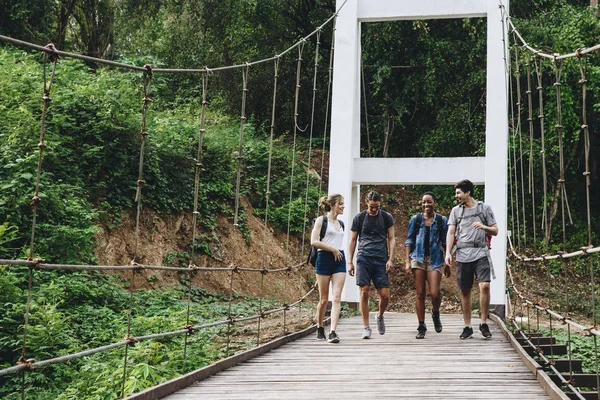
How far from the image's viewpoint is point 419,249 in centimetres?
538

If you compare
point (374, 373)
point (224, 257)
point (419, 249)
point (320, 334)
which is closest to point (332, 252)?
point (419, 249)

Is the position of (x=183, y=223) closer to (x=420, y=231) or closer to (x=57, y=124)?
(x=57, y=124)

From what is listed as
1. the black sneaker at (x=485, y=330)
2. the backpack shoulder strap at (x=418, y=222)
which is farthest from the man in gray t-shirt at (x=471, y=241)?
the backpack shoulder strap at (x=418, y=222)

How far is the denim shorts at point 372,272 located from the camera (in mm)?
5301

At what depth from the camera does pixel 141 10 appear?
13.7 meters

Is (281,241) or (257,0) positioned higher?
(257,0)

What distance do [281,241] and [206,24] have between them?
181 inches

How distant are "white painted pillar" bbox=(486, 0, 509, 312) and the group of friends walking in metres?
2.15

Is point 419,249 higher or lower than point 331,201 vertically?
lower

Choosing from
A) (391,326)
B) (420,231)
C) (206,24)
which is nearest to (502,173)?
(391,326)

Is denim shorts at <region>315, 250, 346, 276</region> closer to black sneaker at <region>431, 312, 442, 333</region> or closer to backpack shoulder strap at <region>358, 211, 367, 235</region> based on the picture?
backpack shoulder strap at <region>358, 211, 367, 235</region>

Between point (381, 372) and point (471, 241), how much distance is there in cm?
140

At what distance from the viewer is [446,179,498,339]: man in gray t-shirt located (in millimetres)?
5082

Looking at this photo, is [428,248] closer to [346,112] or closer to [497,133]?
[497,133]
